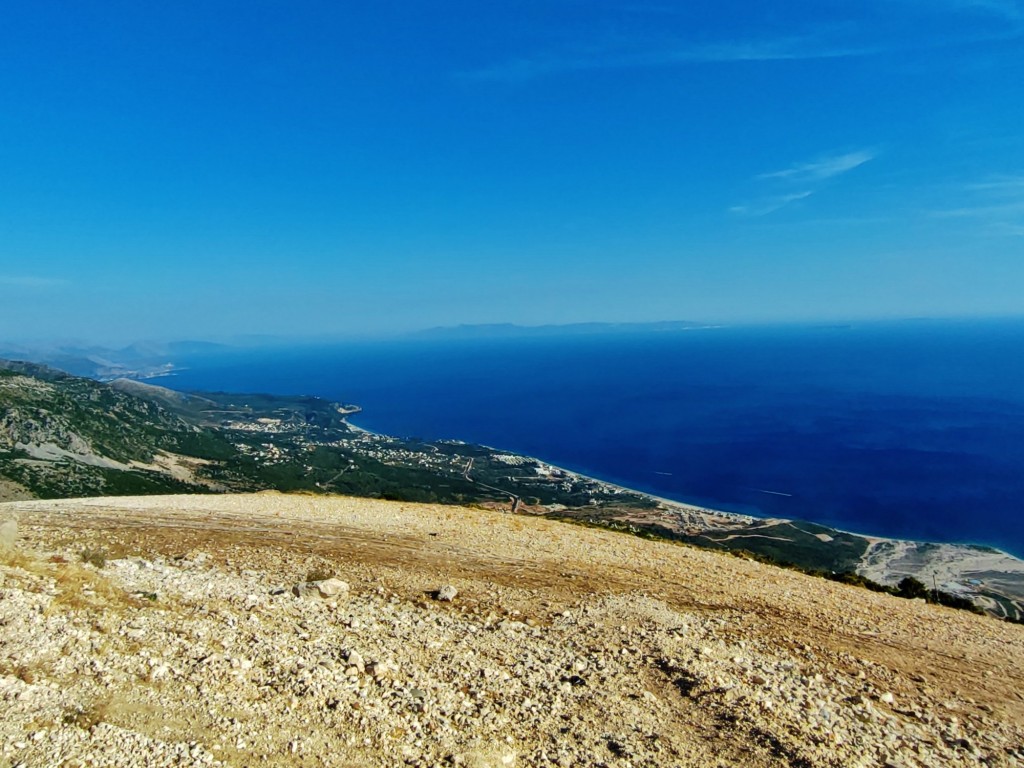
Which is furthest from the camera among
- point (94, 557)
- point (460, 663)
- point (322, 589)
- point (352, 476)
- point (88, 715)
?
point (352, 476)

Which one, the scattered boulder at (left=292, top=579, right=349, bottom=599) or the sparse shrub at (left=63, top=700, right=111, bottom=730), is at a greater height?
the sparse shrub at (left=63, top=700, right=111, bottom=730)

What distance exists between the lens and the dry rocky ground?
7.57m

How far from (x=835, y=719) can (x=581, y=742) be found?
410cm

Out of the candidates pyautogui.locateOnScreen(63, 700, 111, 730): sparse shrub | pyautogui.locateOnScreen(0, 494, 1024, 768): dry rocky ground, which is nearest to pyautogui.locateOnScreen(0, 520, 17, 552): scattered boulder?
pyautogui.locateOnScreen(0, 494, 1024, 768): dry rocky ground

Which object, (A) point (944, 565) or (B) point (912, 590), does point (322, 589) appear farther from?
(A) point (944, 565)

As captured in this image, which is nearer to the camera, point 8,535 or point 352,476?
point 8,535

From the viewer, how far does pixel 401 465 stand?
5851 inches

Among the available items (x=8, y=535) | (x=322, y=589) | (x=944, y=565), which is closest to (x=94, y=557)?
(x=8, y=535)

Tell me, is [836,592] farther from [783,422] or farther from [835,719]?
[783,422]

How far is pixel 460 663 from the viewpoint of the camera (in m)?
9.61

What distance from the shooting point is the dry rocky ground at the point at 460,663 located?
24.8ft

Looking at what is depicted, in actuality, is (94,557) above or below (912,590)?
above

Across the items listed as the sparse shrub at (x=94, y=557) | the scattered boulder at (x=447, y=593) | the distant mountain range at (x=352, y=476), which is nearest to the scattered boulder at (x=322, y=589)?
the scattered boulder at (x=447, y=593)

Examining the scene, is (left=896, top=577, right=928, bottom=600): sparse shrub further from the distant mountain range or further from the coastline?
the coastline
